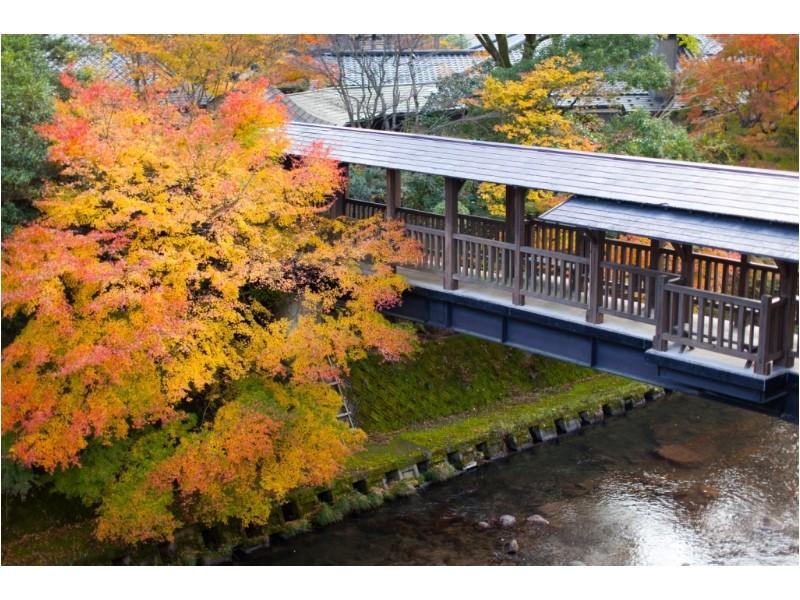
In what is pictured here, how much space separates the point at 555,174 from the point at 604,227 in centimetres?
171

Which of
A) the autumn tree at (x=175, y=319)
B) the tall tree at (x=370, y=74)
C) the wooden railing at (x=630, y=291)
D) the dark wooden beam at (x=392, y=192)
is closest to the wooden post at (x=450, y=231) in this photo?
the autumn tree at (x=175, y=319)

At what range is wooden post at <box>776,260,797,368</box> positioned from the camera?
13.1 metres

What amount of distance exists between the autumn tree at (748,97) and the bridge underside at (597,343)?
947 centimetres

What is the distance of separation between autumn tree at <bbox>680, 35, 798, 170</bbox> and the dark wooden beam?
8708 mm

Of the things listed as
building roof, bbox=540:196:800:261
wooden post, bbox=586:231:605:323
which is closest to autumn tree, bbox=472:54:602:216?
wooden post, bbox=586:231:605:323

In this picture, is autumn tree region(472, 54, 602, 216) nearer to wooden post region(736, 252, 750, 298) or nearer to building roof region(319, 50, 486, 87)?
building roof region(319, 50, 486, 87)

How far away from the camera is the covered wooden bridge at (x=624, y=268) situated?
13.4 m

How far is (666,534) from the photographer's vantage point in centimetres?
1719

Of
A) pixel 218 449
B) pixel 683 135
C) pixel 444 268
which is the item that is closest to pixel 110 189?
pixel 218 449

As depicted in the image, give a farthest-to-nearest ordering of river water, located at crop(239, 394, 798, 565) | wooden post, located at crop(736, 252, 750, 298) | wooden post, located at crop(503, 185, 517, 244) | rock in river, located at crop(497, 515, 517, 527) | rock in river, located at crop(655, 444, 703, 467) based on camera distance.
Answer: rock in river, located at crop(655, 444, 703, 467)
wooden post, located at crop(503, 185, 517, 244)
rock in river, located at crop(497, 515, 517, 527)
river water, located at crop(239, 394, 798, 565)
wooden post, located at crop(736, 252, 750, 298)

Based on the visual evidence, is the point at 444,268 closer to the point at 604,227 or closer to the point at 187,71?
the point at 604,227

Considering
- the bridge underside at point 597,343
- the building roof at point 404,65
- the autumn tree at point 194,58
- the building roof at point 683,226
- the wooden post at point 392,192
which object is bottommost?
the bridge underside at point 597,343

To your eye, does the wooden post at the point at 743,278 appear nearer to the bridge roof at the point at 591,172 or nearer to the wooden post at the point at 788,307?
the bridge roof at the point at 591,172

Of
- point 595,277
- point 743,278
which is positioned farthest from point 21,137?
point 743,278
